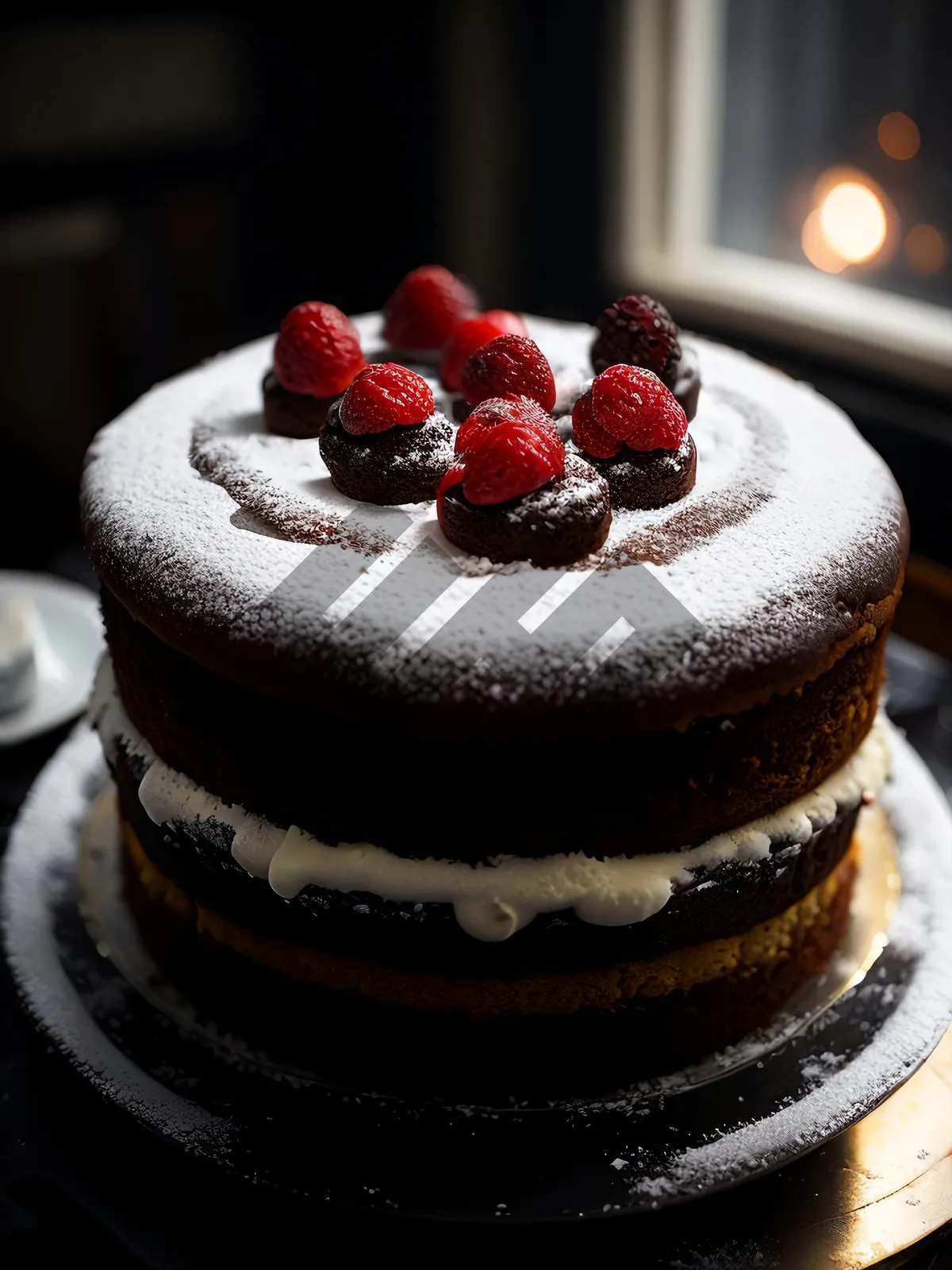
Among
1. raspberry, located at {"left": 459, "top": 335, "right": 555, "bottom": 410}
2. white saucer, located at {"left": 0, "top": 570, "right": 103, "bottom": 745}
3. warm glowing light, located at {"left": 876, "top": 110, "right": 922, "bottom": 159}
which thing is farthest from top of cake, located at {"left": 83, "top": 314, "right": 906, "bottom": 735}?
warm glowing light, located at {"left": 876, "top": 110, "right": 922, "bottom": 159}

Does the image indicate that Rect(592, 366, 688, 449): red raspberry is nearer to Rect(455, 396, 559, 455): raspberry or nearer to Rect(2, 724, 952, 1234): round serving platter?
Rect(455, 396, 559, 455): raspberry

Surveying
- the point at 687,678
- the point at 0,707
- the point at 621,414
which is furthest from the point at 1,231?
the point at 687,678

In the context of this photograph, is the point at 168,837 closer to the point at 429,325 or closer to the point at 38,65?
the point at 429,325

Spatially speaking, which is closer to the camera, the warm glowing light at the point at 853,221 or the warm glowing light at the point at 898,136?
the warm glowing light at the point at 898,136

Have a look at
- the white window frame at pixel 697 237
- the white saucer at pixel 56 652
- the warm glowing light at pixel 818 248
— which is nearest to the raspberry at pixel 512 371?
the white saucer at pixel 56 652

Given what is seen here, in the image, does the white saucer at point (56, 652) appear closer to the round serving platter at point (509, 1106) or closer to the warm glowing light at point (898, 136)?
the round serving platter at point (509, 1106)

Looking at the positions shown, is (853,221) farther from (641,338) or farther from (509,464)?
(509,464)
